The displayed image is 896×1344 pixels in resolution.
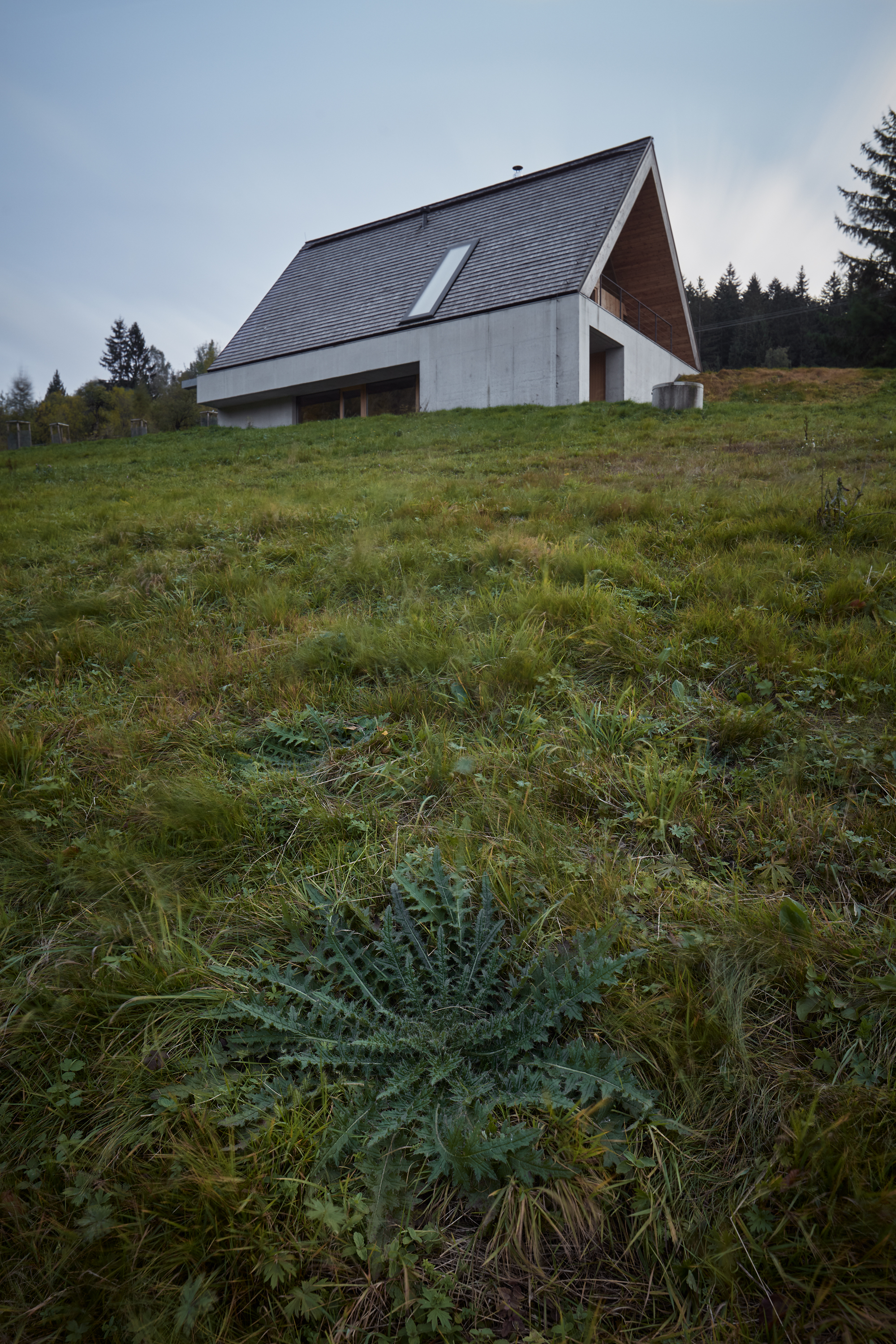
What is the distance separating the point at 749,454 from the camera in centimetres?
723

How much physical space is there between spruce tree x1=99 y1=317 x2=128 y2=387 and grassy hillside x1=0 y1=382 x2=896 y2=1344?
9784 cm

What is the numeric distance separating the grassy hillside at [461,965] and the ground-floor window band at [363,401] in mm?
16403

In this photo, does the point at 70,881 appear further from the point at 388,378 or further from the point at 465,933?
the point at 388,378

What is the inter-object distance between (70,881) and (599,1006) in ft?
4.82

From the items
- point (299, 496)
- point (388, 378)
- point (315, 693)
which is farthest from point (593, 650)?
point (388, 378)

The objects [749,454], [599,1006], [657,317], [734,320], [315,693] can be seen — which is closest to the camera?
[599,1006]

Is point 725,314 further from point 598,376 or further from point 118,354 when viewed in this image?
point 118,354

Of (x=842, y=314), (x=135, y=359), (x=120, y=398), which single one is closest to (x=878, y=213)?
(x=842, y=314)

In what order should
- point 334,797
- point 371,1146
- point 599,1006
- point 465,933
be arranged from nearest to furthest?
point 371,1146 → point 599,1006 → point 465,933 → point 334,797

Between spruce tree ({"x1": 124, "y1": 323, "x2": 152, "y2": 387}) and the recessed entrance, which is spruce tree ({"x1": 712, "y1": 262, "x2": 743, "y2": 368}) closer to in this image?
the recessed entrance

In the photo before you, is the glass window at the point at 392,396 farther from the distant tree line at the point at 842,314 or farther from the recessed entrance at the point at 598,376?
the distant tree line at the point at 842,314

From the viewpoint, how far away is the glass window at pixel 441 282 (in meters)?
17.5

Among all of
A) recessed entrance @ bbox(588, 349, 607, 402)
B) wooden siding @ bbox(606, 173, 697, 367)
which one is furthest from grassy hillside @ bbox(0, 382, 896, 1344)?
wooden siding @ bbox(606, 173, 697, 367)

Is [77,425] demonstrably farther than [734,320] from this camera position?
Yes
